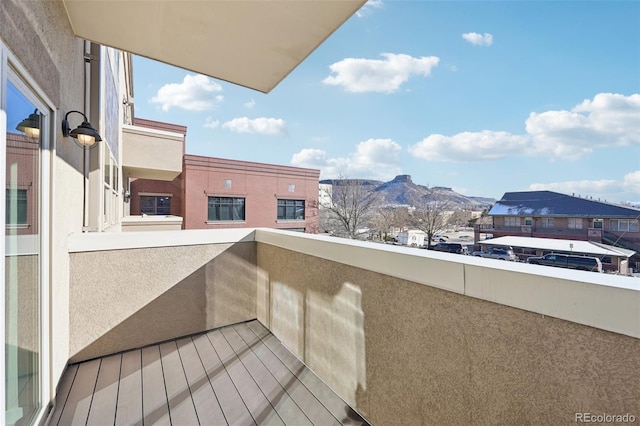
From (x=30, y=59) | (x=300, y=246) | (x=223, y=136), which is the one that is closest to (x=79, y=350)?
(x=300, y=246)

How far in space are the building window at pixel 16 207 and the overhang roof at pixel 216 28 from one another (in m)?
1.38

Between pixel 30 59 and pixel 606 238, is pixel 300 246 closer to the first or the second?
pixel 30 59

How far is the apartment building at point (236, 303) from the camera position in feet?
3.89

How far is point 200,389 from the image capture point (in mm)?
2383

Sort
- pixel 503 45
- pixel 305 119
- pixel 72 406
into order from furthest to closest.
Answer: pixel 305 119
pixel 503 45
pixel 72 406

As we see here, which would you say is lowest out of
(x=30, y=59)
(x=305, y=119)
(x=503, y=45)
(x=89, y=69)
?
(x=30, y=59)

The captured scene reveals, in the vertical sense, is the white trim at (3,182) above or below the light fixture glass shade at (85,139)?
below

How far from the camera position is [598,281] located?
105 cm

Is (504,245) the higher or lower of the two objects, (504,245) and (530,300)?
the lower

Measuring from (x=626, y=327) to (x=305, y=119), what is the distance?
2837cm

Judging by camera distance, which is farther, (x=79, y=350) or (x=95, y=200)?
(x=95, y=200)

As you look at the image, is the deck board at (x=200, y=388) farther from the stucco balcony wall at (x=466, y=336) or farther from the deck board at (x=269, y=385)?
the stucco balcony wall at (x=466, y=336)

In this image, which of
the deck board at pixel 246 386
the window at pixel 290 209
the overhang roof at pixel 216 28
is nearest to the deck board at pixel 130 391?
the deck board at pixel 246 386

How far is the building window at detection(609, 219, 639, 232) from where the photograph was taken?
9569 mm
